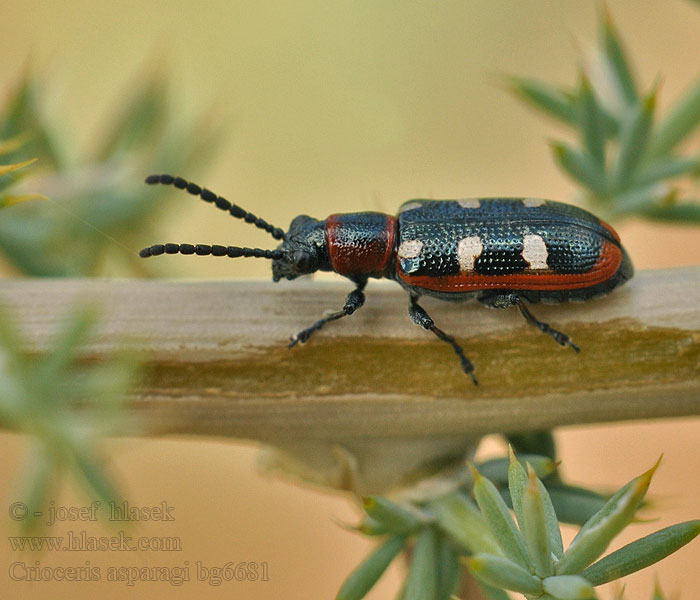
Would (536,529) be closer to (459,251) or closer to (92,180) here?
(459,251)

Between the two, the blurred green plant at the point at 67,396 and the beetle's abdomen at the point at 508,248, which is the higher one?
the beetle's abdomen at the point at 508,248

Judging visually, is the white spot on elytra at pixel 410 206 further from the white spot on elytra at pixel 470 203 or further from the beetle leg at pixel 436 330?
the beetle leg at pixel 436 330

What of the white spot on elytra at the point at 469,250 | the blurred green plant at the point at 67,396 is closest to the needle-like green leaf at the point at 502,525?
the blurred green plant at the point at 67,396

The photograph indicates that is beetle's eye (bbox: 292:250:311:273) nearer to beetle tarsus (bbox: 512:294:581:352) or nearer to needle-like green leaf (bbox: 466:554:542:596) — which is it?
beetle tarsus (bbox: 512:294:581:352)

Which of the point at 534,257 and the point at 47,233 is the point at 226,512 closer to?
the point at 47,233

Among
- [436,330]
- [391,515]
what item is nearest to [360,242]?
[436,330]
